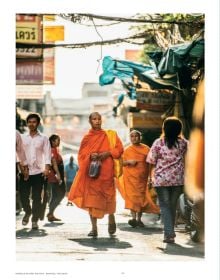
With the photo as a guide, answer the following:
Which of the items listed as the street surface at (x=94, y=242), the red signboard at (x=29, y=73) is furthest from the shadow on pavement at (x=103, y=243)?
the red signboard at (x=29, y=73)

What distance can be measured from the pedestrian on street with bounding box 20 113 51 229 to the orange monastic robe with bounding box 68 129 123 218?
0.29 m

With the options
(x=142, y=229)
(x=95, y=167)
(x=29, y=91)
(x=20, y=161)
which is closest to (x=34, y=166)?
(x=20, y=161)

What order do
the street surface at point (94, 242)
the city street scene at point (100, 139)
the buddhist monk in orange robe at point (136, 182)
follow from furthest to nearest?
the buddhist monk in orange robe at point (136, 182)
the city street scene at point (100, 139)
the street surface at point (94, 242)

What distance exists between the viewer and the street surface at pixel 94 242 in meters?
7.31

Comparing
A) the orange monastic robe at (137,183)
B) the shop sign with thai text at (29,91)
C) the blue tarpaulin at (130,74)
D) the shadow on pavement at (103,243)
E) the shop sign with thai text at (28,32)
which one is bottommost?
the shadow on pavement at (103,243)

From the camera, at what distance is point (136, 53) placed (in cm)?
762

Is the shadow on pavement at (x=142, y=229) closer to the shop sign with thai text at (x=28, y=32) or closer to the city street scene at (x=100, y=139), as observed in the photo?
the city street scene at (x=100, y=139)

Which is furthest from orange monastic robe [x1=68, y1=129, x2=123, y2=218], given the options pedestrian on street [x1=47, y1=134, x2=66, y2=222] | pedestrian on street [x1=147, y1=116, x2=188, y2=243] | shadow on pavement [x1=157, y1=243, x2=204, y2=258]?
shadow on pavement [x1=157, y1=243, x2=204, y2=258]

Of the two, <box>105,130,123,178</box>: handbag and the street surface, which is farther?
<box>105,130,123,178</box>: handbag

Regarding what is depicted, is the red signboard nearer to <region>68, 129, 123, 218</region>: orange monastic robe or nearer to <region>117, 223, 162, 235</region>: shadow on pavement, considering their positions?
<region>68, 129, 123, 218</region>: orange monastic robe

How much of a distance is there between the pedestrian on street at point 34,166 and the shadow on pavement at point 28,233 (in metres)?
0.05

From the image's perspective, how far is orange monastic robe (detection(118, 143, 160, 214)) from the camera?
25.0 ft
